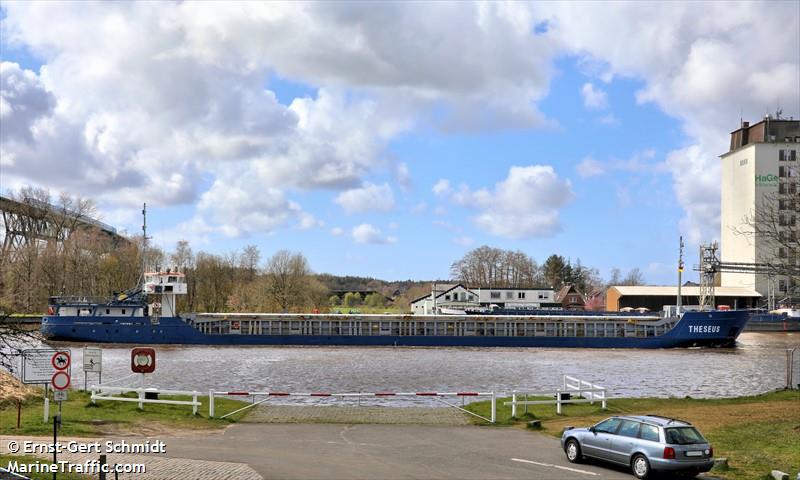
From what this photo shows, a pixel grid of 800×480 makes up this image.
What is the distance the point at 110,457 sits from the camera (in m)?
17.0

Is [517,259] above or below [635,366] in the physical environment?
above

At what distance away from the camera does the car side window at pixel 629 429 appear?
17344 millimetres

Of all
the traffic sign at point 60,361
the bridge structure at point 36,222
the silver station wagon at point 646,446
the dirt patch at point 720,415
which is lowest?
the dirt patch at point 720,415

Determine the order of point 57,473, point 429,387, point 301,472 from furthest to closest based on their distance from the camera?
point 429,387
point 301,472
point 57,473

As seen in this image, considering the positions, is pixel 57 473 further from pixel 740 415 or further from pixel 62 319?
pixel 62 319

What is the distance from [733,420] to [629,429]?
10603 mm

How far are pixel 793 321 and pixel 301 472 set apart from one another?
109 meters

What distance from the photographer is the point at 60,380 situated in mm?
18938

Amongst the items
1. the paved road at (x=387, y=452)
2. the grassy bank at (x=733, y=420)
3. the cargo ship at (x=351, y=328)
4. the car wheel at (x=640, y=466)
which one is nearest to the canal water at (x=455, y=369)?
the cargo ship at (x=351, y=328)

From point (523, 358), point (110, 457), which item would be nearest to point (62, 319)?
point (523, 358)

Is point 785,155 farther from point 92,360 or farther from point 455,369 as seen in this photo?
point 92,360

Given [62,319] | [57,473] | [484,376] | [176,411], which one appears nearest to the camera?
[57,473]

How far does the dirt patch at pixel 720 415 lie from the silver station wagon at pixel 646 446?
5501mm

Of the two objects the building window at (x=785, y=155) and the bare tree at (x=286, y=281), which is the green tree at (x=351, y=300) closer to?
the bare tree at (x=286, y=281)
